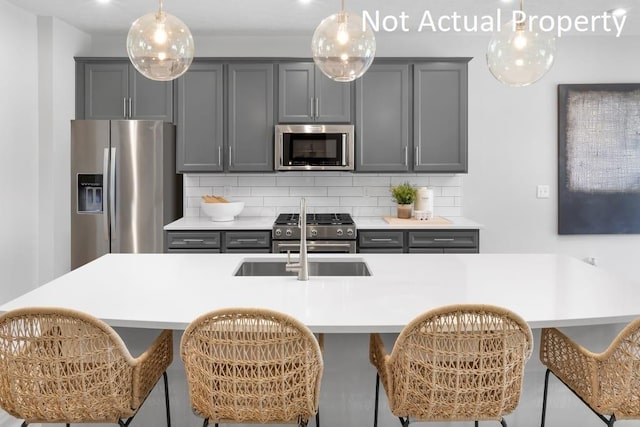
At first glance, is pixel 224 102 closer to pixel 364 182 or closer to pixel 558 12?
pixel 364 182

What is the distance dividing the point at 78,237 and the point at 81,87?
1.26 meters

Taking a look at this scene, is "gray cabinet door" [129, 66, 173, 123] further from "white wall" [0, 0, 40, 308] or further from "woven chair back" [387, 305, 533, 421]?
"woven chair back" [387, 305, 533, 421]

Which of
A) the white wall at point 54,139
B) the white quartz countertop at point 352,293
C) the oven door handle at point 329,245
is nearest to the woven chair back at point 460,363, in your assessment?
the white quartz countertop at point 352,293

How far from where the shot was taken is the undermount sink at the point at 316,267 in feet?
9.18

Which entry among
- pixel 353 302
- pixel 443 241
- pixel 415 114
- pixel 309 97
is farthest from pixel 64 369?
pixel 415 114

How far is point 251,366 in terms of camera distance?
1.56 m

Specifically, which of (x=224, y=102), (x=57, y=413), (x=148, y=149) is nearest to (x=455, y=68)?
(x=224, y=102)

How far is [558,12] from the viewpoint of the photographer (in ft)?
13.7

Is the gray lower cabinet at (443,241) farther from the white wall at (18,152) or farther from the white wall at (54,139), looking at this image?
the white wall at (18,152)

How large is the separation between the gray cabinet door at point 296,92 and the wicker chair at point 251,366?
3.14 metres

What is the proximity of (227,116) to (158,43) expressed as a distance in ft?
7.34

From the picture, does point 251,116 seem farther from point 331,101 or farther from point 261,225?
point 261,225

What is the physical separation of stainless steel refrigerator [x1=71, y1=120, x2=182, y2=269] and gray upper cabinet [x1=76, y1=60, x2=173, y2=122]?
28 cm

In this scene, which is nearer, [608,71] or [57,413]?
[57,413]
